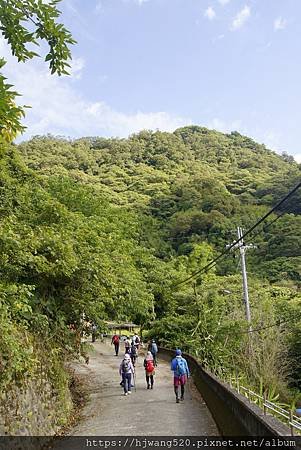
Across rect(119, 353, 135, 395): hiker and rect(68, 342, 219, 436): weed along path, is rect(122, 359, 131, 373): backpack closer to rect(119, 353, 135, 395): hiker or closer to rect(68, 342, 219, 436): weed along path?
rect(119, 353, 135, 395): hiker

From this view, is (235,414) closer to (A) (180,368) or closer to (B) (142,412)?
(B) (142,412)

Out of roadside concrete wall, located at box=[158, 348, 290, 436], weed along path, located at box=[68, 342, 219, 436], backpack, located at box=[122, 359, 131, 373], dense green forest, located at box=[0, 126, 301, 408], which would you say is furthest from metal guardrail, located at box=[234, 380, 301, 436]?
backpack, located at box=[122, 359, 131, 373]

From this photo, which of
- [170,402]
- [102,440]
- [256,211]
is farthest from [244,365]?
[256,211]

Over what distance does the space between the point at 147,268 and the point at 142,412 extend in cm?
2373

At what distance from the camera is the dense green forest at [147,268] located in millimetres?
11984

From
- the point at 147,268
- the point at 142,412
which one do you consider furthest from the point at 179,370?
the point at 147,268

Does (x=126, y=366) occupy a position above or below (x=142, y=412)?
above

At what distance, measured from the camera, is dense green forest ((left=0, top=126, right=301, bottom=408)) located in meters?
12.0

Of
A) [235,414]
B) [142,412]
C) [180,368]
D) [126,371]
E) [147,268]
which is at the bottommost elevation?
[142,412]

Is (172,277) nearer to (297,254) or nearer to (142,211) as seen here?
(297,254)

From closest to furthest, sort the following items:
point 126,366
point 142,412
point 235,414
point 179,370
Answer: point 235,414 < point 142,412 < point 179,370 < point 126,366

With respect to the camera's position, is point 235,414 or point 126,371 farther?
point 126,371

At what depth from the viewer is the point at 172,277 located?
38250 mm

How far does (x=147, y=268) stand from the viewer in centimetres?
3656
